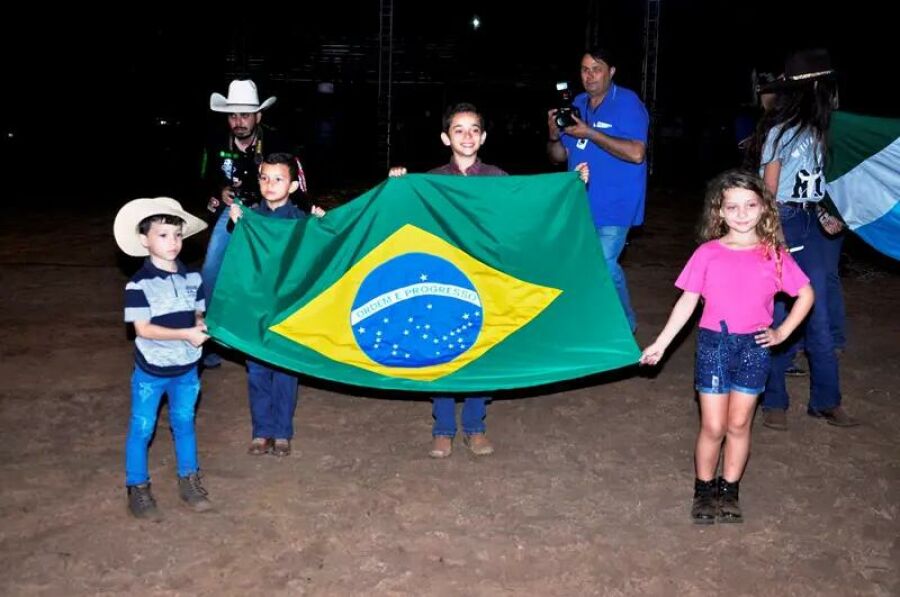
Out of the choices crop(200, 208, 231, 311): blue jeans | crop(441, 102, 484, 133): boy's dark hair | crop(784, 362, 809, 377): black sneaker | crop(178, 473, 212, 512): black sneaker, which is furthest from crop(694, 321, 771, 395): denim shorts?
crop(200, 208, 231, 311): blue jeans

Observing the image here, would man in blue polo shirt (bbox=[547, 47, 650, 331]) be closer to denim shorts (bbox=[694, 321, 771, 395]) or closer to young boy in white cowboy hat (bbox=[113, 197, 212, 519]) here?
denim shorts (bbox=[694, 321, 771, 395])

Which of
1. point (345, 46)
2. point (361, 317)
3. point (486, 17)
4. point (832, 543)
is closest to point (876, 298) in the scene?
point (832, 543)

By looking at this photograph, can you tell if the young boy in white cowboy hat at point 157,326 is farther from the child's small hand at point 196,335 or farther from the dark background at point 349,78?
the dark background at point 349,78

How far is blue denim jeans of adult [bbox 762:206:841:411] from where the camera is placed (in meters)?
5.68

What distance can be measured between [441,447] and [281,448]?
→ 2.92ft

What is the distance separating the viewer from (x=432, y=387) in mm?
4988

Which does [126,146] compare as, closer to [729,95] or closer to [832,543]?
[729,95]

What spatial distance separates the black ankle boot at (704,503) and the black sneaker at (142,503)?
253 cm

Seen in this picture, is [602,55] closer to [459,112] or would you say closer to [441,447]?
[459,112]

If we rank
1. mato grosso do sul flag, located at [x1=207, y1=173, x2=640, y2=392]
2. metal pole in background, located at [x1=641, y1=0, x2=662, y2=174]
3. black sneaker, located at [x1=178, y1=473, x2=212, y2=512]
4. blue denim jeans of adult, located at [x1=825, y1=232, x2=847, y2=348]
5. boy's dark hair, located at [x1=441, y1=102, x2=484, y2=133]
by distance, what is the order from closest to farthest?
black sneaker, located at [x1=178, y1=473, x2=212, y2=512], mato grosso do sul flag, located at [x1=207, y1=173, x2=640, y2=392], boy's dark hair, located at [x1=441, y1=102, x2=484, y2=133], blue denim jeans of adult, located at [x1=825, y1=232, x2=847, y2=348], metal pole in background, located at [x1=641, y1=0, x2=662, y2=174]

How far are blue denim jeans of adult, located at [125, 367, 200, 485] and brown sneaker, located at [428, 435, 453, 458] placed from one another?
1.33 m

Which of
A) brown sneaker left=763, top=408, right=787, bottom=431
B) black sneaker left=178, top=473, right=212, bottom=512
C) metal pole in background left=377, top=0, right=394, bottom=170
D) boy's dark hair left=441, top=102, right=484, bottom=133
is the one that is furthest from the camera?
metal pole in background left=377, top=0, right=394, bottom=170

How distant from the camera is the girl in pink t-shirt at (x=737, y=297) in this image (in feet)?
14.2

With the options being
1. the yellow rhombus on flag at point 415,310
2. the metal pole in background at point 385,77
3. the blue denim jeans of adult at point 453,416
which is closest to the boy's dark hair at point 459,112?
the yellow rhombus on flag at point 415,310
